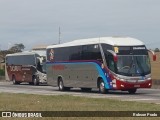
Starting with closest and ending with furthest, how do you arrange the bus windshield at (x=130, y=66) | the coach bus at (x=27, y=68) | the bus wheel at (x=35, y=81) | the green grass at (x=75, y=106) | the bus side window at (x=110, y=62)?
the green grass at (x=75, y=106), the bus windshield at (x=130, y=66), the bus side window at (x=110, y=62), the coach bus at (x=27, y=68), the bus wheel at (x=35, y=81)

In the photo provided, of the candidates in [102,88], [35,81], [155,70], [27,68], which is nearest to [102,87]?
[102,88]

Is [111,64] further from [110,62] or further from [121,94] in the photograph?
[121,94]

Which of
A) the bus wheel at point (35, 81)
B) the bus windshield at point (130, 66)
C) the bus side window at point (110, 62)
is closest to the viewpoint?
the bus windshield at point (130, 66)

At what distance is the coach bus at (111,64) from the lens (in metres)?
29.9

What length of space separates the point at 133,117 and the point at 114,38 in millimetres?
17561

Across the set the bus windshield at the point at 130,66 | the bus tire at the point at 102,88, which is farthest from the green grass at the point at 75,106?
the bus tire at the point at 102,88

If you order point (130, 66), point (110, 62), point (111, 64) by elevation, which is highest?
point (110, 62)

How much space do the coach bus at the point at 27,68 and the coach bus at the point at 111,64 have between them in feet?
46.6

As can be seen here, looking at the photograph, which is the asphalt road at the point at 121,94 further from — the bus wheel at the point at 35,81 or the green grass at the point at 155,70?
the green grass at the point at 155,70

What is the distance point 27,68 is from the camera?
51.0 metres

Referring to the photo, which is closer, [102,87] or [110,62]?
[110,62]

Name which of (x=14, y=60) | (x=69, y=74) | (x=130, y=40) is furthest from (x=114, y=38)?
(x=14, y=60)

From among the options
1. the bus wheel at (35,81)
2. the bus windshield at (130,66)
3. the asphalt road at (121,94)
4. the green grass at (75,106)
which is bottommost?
the bus wheel at (35,81)

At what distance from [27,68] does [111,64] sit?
22.1 metres
